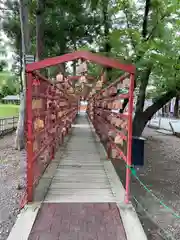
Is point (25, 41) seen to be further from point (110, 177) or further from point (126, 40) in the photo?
point (110, 177)

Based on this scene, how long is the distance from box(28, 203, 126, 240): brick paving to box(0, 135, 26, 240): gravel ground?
2.03 ft

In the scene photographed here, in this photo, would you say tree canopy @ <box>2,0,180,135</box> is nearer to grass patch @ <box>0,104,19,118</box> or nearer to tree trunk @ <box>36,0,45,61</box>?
tree trunk @ <box>36,0,45,61</box>

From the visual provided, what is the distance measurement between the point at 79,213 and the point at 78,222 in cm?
17

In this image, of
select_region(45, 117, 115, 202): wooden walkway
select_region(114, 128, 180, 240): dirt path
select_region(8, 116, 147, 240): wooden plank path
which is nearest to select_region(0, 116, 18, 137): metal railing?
select_region(45, 117, 115, 202): wooden walkway

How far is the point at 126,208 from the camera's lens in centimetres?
261

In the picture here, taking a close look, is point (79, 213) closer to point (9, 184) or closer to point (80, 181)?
point (80, 181)

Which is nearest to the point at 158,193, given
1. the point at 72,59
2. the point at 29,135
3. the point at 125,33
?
the point at 29,135

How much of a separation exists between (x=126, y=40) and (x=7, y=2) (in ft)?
15.7

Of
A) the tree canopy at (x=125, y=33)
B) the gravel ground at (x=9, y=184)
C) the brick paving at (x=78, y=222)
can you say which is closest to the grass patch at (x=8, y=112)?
the tree canopy at (x=125, y=33)

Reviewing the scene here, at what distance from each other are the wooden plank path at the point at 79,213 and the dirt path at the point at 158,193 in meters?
0.62

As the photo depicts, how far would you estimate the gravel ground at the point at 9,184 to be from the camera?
2.94 metres

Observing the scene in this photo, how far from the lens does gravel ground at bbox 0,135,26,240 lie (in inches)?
116

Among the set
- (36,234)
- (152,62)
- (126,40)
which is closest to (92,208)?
(36,234)

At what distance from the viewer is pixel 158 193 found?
4.27 m
